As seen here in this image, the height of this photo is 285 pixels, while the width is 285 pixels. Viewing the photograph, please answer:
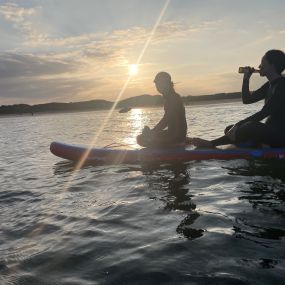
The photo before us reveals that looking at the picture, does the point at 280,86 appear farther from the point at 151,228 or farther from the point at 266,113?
the point at 151,228

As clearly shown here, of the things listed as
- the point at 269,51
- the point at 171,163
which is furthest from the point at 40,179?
the point at 269,51

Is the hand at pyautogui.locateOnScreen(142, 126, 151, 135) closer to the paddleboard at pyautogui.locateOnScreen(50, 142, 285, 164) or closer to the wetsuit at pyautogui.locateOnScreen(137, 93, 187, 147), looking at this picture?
the wetsuit at pyautogui.locateOnScreen(137, 93, 187, 147)

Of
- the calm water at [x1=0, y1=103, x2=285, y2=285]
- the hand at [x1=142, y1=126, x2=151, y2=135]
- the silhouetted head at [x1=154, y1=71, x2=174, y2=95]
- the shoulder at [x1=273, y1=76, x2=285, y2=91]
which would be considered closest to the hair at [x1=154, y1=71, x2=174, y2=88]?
the silhouetted head at [x1=154, y1=71, x2=174, y2=95]

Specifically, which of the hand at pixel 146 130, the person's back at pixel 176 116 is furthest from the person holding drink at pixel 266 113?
the hand at pixel 146 130

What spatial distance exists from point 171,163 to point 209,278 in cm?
657

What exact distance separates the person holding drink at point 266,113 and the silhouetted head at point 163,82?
1.62 meters

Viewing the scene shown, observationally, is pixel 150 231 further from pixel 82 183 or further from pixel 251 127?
pixel 251 127

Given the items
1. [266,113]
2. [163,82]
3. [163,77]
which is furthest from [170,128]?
[266,113]

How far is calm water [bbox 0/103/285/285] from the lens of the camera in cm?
400

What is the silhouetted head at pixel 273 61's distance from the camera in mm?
8508

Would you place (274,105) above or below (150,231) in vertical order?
above

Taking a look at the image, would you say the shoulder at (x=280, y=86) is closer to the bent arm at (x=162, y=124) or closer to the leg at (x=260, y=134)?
the leg at (x=260, y=134)

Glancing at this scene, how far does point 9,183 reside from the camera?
32.2ft

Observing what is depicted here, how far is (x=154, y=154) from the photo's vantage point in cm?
1068
